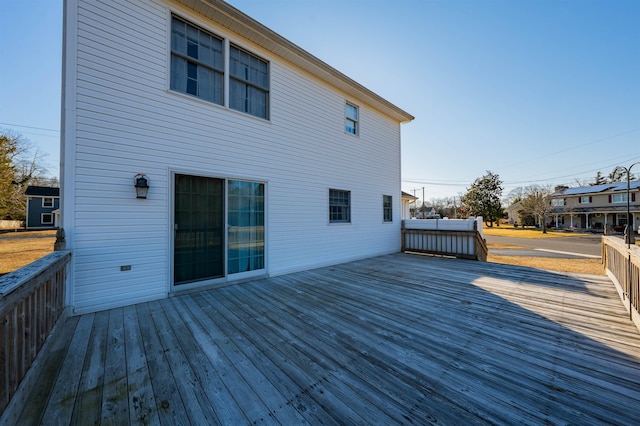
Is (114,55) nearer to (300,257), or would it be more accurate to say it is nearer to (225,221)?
(225,221)

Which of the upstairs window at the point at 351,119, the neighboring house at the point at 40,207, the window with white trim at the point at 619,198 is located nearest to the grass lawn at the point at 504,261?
the upstairs window at the point at 351,119

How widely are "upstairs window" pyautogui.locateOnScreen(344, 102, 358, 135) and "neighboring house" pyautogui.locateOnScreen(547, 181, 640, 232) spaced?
31.8 metres

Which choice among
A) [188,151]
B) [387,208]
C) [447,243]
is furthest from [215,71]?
[447,243]

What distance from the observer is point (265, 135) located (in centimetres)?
502

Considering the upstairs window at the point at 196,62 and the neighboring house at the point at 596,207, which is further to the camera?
the neighboring house at the point at 596,207

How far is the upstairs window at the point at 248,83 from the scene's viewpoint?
4.63m

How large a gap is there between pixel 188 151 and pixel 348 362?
4003mm

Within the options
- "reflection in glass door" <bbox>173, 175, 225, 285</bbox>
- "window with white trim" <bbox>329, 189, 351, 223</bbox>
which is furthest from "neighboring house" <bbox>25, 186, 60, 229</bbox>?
"window with white trim" <bbox>329, 189, 351, 223</bbox>

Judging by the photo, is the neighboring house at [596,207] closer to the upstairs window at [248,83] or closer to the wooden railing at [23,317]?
the upstairs window at [248,83]

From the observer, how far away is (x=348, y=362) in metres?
2.03

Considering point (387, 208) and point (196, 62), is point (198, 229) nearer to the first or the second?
point (196, 62)

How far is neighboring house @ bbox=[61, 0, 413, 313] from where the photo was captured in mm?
3205

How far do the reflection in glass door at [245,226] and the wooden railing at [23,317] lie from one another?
7.56 ft

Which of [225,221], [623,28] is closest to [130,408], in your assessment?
[225,221]
